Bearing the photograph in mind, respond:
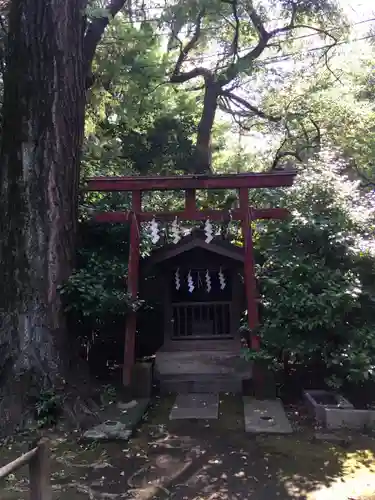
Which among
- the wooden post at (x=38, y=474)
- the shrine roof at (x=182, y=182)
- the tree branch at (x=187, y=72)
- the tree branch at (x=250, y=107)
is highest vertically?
the tree branch at (x=187, y=72)

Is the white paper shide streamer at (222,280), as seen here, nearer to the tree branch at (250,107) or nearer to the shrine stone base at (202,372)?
the shrine stone base at (202,372)

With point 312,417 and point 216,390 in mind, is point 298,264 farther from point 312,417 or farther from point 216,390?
point 216,390

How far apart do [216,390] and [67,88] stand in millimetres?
5442

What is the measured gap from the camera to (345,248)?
705cm

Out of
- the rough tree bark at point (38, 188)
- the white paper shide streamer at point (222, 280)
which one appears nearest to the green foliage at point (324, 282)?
the white paper shide streamer at point (222, 280)

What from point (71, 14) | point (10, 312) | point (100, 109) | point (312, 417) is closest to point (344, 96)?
point (100, 109)

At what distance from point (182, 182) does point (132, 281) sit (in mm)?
1867

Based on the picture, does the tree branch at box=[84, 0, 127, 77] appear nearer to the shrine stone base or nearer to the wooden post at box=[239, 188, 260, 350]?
the wooden post at box=[239, 188, 260, 350]

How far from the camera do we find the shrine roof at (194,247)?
878cm

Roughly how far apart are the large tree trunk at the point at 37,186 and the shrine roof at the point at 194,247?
6.14 feet

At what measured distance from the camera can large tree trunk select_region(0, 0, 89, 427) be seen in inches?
262

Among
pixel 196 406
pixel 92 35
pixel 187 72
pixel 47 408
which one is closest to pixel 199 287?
pixel 196 406

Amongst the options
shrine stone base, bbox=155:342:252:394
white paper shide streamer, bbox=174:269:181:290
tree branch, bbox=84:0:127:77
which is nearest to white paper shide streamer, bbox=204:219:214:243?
white paper shide streamer, bbox=174:269:181:290

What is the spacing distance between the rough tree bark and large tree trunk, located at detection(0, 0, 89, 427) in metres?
0.01
